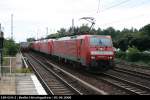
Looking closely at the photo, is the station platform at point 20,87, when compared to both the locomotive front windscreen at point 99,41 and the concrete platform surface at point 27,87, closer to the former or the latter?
the concrete platform surface at point 27,87

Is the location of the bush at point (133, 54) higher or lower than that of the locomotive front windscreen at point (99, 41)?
lower

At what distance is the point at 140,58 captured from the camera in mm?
40281

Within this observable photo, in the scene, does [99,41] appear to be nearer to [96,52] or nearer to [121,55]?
[96,52]

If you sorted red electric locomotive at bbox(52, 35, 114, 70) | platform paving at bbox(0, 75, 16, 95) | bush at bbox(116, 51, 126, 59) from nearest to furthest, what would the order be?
1. platform paving at bbox(0, 75, 16, 95)
2. red electric locomotive at bbox(52, 35, 114, 70)
3. bush at bbox(116, 51, 126, 59)

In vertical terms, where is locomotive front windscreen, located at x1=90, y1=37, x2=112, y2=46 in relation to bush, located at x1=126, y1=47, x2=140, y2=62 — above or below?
above

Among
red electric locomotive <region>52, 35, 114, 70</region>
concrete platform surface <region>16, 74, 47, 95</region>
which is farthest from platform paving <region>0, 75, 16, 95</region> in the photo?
red electric locomotive <region>52, 35, 114, 70</region>

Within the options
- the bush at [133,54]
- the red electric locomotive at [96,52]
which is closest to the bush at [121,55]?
the bush at [133,54]

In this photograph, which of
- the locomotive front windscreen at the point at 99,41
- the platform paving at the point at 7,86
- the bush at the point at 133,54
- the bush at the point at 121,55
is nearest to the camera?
the platform paving at the point at 7,86

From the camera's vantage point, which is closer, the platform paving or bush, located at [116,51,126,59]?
the platform paving

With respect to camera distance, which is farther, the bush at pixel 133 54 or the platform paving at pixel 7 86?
the bush at pixel 133 54

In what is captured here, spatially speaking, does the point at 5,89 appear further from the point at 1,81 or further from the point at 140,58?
the point at 140,58

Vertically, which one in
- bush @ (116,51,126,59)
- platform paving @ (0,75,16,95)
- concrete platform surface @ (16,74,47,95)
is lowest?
concrete platform surface @ (16,74,47,95)

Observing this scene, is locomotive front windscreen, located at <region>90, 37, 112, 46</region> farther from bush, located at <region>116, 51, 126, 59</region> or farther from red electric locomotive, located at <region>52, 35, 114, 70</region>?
bush, located at <region>116, 51, 126, 59</region>

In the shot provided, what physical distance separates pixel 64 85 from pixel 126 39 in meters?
30.8
